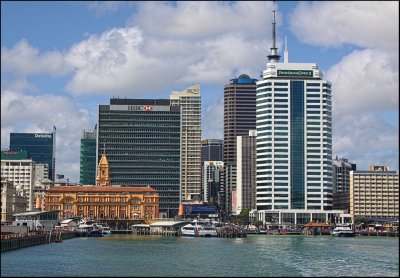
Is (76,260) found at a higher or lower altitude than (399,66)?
lower

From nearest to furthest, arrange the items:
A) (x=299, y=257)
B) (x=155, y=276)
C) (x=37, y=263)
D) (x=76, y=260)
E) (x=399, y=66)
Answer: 1. (x=399, y=66)
2. (x=155, y=276)
3. (x=37, y=263)
4. (x=76, y=260)
5. (x=299, y=257)

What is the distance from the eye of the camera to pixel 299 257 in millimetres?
157000

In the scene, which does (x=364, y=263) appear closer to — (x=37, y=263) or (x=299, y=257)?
(x=299, y=257)

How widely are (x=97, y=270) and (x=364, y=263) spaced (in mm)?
46259

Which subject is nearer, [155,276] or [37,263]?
[155,276]

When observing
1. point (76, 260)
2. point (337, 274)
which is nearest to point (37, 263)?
point (76, 260)

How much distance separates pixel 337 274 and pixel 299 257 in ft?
126

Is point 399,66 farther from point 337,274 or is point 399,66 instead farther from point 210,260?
point 210,260

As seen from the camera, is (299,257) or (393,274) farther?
(299,257)

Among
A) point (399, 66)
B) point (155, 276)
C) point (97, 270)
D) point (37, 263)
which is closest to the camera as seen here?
point (399, 66)

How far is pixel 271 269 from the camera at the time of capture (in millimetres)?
127375

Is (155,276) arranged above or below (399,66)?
below

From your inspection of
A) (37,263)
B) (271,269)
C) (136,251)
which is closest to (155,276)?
(271,269)

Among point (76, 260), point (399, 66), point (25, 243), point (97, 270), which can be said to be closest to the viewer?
point (399, 66)
